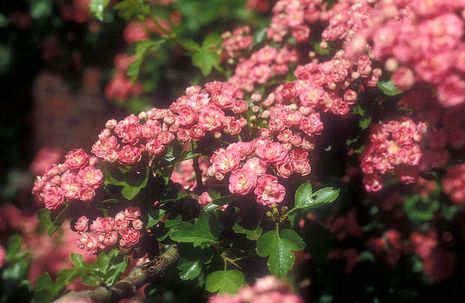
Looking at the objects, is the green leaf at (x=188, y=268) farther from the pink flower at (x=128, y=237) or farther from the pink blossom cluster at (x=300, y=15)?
the pink blossom cluster at (x=300, y=15)

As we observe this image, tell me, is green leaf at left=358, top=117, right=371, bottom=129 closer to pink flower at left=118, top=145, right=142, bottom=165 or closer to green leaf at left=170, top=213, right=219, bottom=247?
green leaf at left=170, top=213, right=219, bottom=247

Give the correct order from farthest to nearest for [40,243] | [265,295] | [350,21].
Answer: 1. [40,243]
2. [350,21]
3. [265,295]

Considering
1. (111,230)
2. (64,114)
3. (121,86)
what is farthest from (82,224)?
(64,114)

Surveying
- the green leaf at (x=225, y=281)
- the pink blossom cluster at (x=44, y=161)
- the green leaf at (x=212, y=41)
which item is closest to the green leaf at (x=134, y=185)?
the green leaf at (x=225, y=281)

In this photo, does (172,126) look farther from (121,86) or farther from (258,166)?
(121,86)

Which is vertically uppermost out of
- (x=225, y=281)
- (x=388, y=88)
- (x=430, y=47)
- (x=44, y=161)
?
(x=430, y=47)

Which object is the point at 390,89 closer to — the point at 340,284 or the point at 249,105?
the point at 249,105

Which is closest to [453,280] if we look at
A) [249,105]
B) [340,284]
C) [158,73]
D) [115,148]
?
[340,284]
